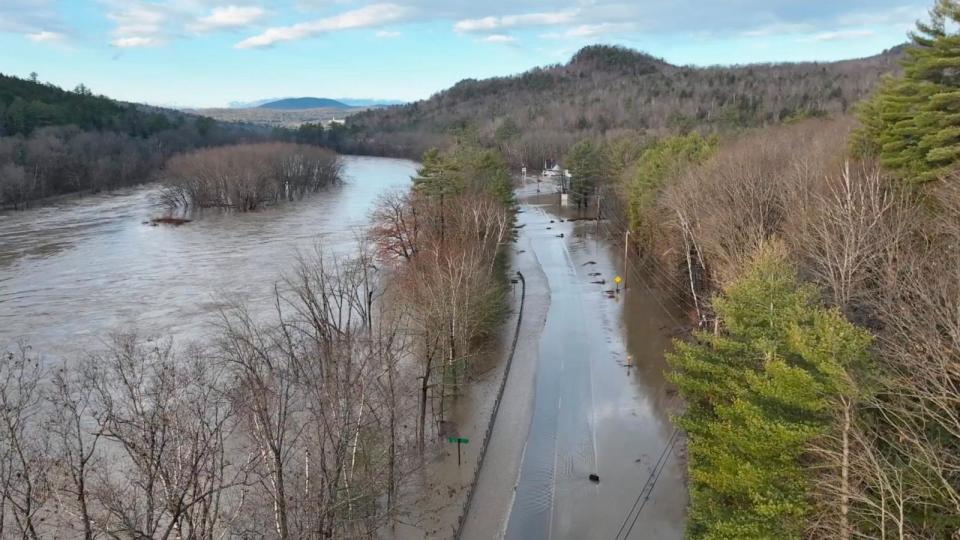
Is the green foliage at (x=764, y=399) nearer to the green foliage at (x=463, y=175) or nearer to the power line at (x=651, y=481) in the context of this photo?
the power line at (x=651, y=481)

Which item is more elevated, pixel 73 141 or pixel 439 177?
pixel 73 141

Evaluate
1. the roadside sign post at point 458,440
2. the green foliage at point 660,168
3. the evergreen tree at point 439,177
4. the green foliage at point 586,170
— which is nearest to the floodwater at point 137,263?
the evergreen tree at point 439,177

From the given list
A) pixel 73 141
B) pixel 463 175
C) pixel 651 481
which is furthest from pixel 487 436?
pixel 73 141

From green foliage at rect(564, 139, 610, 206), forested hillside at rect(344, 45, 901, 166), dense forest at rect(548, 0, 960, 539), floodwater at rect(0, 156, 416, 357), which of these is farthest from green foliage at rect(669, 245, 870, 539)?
forested hillside at rect(344, 45, 901, 166)

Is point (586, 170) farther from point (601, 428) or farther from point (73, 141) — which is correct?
point (73, 141)

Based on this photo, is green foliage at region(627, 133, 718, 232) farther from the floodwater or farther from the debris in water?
the debris in water
